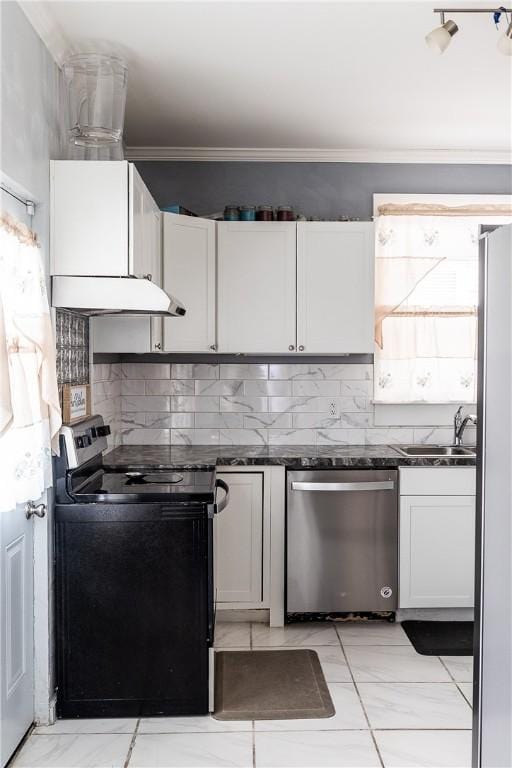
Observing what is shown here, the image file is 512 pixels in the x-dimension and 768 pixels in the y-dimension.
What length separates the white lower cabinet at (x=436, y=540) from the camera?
3.86 metres

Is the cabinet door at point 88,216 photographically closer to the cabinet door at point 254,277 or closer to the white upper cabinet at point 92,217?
the white upper cabinet at point 92,217

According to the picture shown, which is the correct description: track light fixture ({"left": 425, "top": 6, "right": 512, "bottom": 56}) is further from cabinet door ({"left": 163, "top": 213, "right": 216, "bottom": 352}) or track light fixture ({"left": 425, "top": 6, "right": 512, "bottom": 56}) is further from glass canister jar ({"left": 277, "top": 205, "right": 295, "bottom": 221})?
cabinet door ({"left": 163, "top": 213, "right": 216, "bottom": 352})

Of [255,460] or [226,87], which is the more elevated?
→ [226,87]

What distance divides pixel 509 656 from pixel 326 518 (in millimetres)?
2264

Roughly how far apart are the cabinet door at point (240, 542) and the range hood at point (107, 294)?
4.16ft

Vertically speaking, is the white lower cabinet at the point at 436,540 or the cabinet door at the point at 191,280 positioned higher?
the cabinet door at the point at 191,280

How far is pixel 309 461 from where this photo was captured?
3.81 m

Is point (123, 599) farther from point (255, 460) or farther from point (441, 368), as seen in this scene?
point (441, 368)

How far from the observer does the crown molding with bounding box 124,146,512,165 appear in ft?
14.1

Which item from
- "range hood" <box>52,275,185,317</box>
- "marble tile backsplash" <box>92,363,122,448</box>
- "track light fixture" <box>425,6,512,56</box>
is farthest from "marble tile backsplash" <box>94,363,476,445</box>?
"track light fixture" <box>425,6,512,56</box>

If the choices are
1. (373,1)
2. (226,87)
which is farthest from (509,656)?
(226,87)

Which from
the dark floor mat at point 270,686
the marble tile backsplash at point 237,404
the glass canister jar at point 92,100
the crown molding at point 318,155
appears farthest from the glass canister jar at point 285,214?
the dark floor mat at point 270,686

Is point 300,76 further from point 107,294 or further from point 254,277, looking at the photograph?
point 107,294

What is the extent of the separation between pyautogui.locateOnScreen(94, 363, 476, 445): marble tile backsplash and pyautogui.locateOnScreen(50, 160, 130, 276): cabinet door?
158cm
